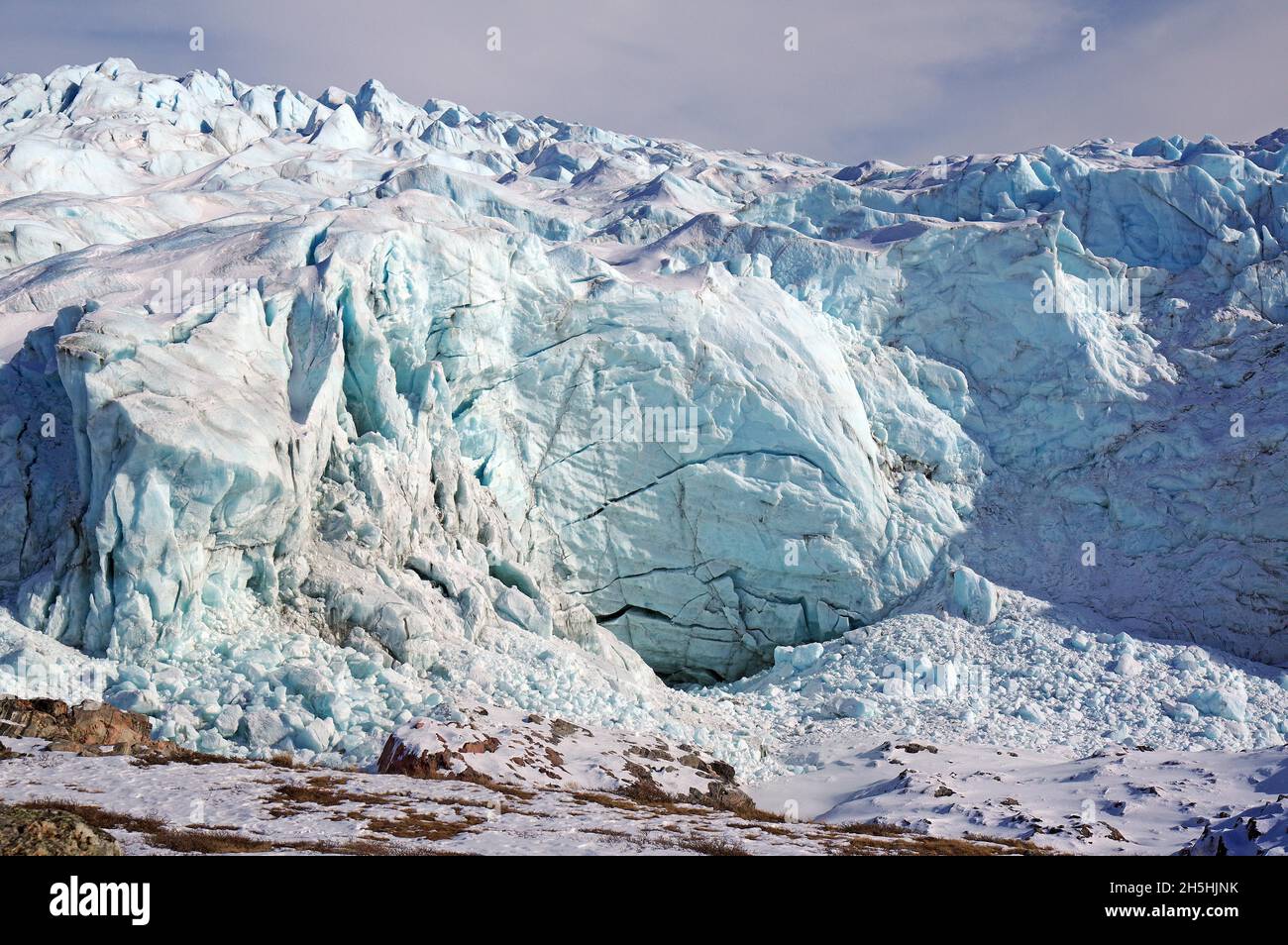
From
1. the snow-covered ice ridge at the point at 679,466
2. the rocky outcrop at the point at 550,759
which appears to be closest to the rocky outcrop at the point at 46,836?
the rocky outcrop at the point at 550,759

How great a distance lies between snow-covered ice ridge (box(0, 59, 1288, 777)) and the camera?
23188 mm

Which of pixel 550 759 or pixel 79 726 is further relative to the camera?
pixel 550 759

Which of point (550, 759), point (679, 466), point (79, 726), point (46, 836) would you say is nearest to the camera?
point (46, 836)

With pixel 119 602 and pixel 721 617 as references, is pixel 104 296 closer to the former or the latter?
pixel 119 602

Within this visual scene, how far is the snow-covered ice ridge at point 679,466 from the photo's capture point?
23.2 m

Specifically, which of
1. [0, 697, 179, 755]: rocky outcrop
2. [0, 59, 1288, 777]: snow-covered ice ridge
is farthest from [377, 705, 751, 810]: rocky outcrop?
[0, 697, 179, 755]: rocky outcrop

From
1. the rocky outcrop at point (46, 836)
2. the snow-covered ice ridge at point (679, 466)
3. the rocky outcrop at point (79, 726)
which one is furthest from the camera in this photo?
the snow-covered ice ridge at point (679, 466)

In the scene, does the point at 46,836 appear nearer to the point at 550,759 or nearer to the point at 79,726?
the point at 79,726

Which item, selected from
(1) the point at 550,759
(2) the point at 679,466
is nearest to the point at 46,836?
(1) the point at 550,759

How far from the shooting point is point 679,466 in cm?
3478

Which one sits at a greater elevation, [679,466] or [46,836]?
[679,466]

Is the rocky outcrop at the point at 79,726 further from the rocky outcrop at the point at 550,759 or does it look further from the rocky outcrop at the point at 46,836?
the rocky outcrop at the point at 46,836

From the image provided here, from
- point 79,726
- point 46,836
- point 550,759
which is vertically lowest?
point 550,759

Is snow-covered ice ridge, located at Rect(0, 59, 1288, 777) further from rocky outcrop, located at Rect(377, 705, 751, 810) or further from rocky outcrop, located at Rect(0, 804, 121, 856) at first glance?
rocky outcrop, located at Rect(0, 804, 121, 856)
